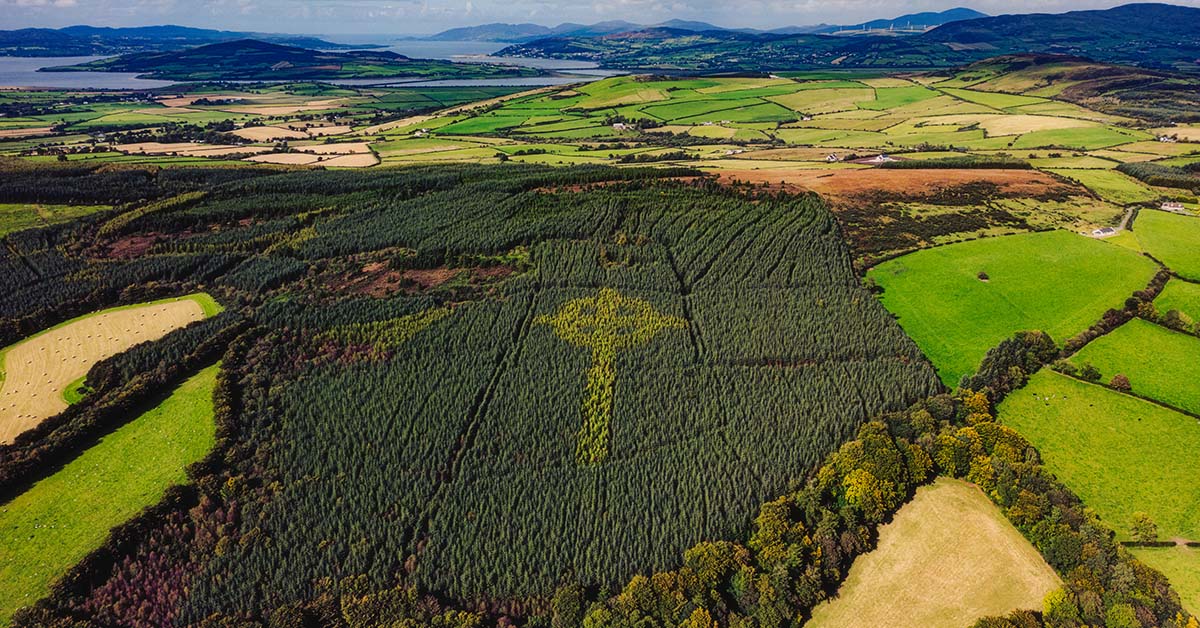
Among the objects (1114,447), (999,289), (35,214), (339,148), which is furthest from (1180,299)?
(339,148)

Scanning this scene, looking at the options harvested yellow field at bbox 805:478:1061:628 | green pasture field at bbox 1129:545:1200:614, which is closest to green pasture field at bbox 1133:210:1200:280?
green pasture field at bbox 1129:545:1200:614

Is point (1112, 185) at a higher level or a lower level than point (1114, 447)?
higher

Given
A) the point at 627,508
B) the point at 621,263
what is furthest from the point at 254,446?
the point at 621,263

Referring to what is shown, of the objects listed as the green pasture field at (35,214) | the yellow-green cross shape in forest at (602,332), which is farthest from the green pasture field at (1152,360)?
the green pasture field at (35,214)

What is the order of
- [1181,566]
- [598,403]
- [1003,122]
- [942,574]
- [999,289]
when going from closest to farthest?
[1181,566] → [942,574] → [598,403] → [999,289] → [1003,122]

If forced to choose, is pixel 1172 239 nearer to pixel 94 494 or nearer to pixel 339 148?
pixel 94 494

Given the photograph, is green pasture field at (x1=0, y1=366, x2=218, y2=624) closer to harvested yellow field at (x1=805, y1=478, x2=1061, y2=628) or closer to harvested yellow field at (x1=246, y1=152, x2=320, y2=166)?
harvested yellow field at (x1=805, y1=478, x2=1061, y2=628)
